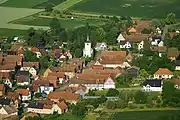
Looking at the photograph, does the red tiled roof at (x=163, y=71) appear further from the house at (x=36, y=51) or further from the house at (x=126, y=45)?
the house at (x=36, y=51)

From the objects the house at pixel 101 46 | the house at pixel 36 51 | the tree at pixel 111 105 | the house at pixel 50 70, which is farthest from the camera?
the house at pixel 101 46

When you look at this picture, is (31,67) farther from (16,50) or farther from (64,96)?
(64,96)

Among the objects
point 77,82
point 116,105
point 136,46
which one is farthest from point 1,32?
point 116,105

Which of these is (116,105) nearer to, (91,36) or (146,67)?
(146,67)

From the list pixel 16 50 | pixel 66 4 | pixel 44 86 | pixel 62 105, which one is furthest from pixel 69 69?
pixel 66 4

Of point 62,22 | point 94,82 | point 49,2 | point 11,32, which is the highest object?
point 49,2

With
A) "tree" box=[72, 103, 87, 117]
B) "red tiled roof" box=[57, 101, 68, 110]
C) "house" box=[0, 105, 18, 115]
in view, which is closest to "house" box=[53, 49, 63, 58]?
"red tiled roof" box=[57, 101, 68, 110]

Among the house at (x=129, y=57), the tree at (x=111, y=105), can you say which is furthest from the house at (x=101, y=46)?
the tree at (x=111, y=105)

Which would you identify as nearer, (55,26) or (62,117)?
(62,117)
